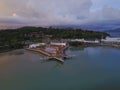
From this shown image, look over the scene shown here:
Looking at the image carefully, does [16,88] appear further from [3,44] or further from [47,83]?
[3,44]

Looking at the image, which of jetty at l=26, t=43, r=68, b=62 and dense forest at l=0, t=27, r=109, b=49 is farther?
dense forest at l=0, t=27, r=109, b=49

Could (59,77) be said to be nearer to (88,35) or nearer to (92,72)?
(92,72)

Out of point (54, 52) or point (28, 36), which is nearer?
point (54, 52)

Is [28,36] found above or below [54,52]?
above

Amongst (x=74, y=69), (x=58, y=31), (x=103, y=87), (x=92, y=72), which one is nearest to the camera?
(x=103, y=87)

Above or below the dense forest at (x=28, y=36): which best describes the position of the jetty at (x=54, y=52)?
below

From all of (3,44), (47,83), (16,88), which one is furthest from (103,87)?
(3,44)

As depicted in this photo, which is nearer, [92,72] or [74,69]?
[92,72]

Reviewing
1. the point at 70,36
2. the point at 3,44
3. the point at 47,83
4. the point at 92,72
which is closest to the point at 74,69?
the point at 92,72

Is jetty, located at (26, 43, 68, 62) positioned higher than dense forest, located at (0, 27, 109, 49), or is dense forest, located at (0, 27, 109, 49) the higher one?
dense forest, located at (0, 27, 109, 49)

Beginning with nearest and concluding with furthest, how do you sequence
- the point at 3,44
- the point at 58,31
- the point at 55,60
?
the point at 55,60 → the point at 3,44 → the point at 58,31

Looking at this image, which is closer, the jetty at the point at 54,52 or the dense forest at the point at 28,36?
the jetty at the point at 54,52
